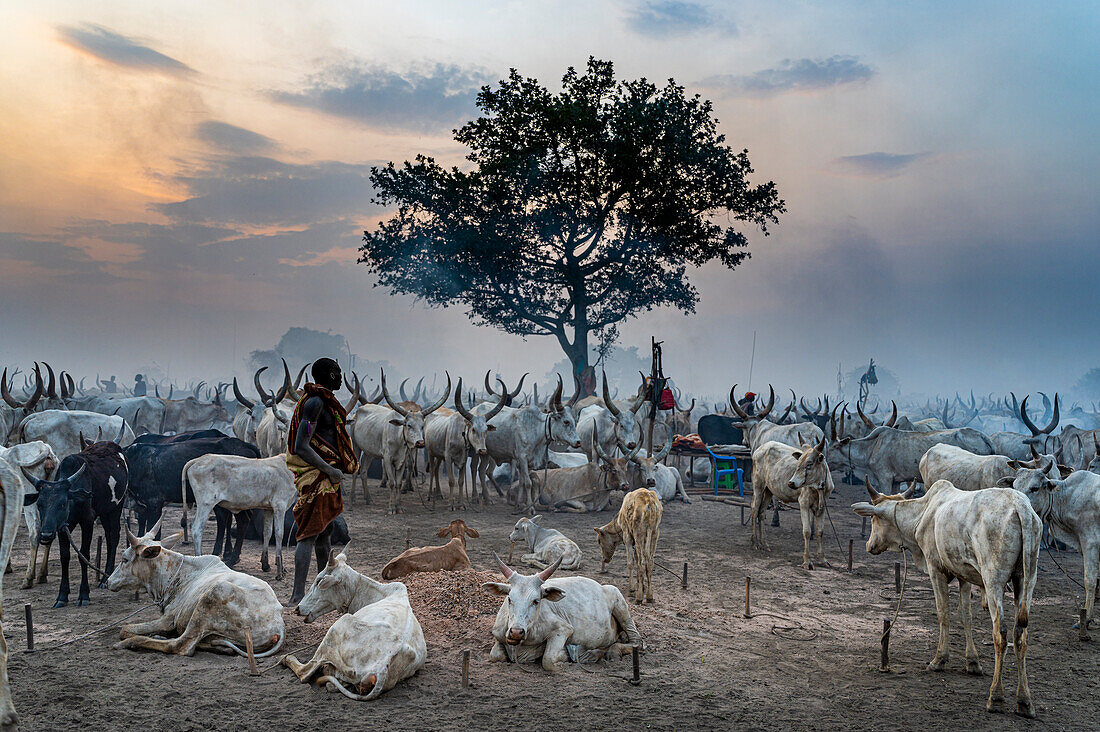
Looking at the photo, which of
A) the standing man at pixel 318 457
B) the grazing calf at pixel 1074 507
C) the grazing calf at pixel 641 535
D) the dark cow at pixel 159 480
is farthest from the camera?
the dark cow at pixel 159 480

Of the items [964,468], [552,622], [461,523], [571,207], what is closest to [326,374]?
[552,622]

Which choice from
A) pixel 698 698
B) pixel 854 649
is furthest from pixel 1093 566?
pixel 698 698

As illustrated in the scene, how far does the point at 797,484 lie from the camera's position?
33.3 ft

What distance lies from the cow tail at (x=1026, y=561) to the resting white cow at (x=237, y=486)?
7.34 metres

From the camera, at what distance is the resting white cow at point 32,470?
7.95 metres

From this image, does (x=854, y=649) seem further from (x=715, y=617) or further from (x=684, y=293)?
(x=684, y=293)

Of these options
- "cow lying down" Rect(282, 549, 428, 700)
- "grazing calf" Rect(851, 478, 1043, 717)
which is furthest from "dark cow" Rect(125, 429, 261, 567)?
"grazing calf" Rect(851, 478, 1043, 717)

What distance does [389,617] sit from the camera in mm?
5648

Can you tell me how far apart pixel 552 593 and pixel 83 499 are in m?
5.24

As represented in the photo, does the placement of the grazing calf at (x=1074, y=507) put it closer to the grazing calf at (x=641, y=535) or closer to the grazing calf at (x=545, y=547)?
the grazing calf at (x=641, y=535)

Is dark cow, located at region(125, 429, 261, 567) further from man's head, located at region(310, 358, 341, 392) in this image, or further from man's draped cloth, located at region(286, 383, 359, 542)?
man's head, located at region(310, 358, 341, 392)

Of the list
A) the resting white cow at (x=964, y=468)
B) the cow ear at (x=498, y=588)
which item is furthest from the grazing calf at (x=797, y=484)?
the cow ear at (x=498, y=588)

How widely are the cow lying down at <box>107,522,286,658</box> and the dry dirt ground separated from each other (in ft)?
0.53

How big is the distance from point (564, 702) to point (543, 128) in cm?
2246
